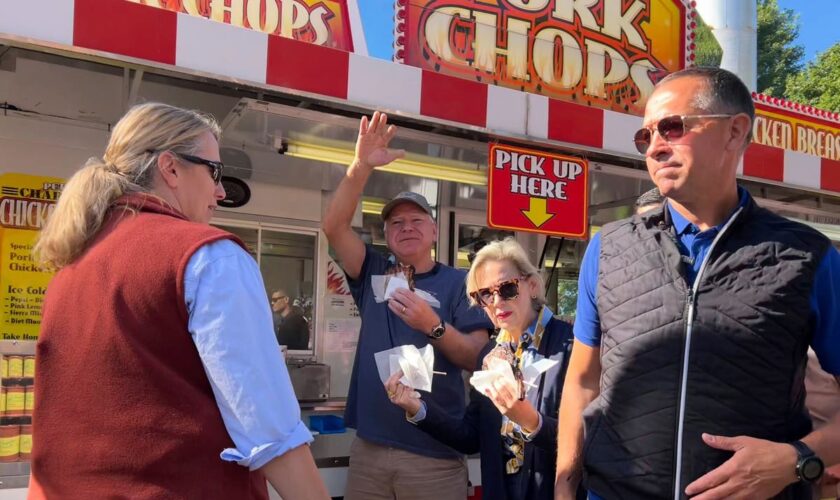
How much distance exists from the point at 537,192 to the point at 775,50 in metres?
31.0

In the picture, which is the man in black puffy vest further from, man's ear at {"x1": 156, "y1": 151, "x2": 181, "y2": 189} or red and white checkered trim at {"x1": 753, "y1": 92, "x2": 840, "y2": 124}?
red and white checkered trim at {"x1": 753, "y1": 92, "x2": 840, "y2": 124}

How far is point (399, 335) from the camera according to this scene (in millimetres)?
2658

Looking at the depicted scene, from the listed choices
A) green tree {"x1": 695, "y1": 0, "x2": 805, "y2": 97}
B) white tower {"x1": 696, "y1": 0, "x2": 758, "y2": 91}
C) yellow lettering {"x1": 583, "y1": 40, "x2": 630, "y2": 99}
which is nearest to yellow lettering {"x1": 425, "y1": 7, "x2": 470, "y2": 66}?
yellow lettering {"x1": 583, "y1": 40, "x2": 630, "y2": 99}

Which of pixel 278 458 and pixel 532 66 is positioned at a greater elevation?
pixel 532 66

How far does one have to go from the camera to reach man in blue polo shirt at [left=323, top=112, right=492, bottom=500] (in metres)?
2.51

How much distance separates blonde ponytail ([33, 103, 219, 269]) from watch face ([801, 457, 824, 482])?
1263 millimetres

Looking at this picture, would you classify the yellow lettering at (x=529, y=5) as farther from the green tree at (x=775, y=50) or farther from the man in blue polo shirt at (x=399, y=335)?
the green tree at (x=775, y=50)

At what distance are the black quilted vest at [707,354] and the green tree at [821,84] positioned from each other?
74.7 feet

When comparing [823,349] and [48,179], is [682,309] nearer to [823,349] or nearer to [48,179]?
[823,349]

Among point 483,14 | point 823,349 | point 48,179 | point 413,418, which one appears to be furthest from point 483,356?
point 48,179

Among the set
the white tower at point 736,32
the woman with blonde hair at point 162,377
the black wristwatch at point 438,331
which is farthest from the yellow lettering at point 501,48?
the white tower at point 736,32

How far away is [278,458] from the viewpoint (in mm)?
1154

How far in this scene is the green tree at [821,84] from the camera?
21.1m

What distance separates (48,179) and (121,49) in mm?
1318
